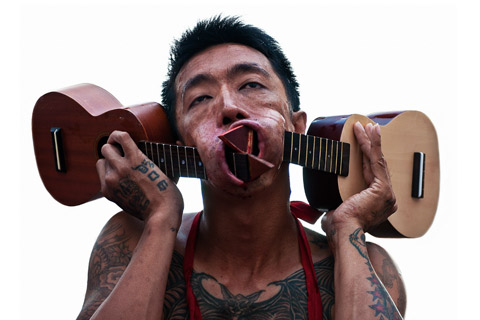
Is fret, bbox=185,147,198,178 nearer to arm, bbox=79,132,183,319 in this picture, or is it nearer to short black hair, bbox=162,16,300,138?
arm, bbox=79,132,183,319

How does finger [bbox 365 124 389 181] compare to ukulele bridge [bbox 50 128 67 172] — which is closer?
finger [bbox 365 124 389 181]

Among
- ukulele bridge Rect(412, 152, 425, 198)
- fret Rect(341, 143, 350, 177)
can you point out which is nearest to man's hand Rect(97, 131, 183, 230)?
fret Rect(341, 143, 350, 177)

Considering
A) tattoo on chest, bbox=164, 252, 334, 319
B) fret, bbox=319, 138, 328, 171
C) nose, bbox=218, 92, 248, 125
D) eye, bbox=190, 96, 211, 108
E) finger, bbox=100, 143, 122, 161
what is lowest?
tattoo on chest, bbox=164, 252, 334, 319

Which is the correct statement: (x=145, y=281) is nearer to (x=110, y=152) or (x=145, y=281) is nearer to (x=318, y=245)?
(x=110, y=152)

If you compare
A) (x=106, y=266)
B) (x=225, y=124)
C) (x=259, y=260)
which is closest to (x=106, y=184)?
(x=106, y=266)

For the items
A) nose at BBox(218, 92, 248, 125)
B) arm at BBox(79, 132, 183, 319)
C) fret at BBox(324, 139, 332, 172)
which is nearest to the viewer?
arm at BBox(79, 132, 183, 319)

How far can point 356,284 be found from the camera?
2420 mm

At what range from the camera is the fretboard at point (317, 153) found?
8.25 ft

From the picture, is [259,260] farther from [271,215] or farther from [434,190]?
[434,190]

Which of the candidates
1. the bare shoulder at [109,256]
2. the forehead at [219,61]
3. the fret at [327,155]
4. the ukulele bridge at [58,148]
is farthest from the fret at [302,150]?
the ukulele bridge at [58,148]

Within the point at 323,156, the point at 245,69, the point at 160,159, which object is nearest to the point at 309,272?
the point at 323,156

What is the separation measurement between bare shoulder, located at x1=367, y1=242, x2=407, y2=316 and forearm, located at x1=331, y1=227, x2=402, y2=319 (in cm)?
18

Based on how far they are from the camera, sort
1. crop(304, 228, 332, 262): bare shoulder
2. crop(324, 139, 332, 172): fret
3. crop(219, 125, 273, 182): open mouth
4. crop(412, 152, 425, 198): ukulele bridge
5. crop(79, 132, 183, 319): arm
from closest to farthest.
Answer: crop(219, 125, 273, 182): open mouth → crop(79, 132, 183, 319): arm → crop(324, 139, 332, 172): fret → crop(304, 228, 332, 262): bare shoulder → crop(412, 152, 425, 198): ukulele bridge

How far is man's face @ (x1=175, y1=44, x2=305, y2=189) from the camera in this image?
2.37 metres
